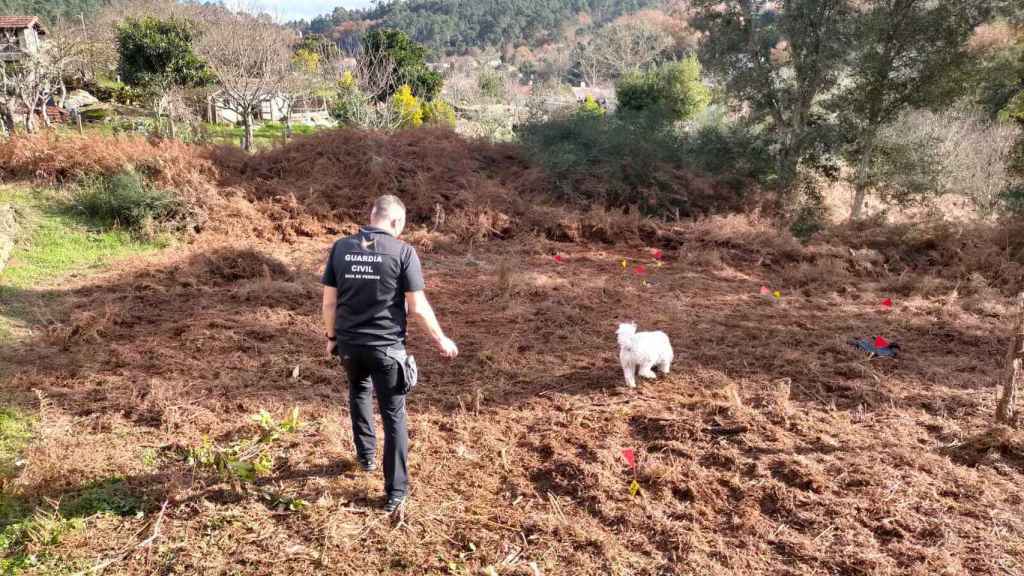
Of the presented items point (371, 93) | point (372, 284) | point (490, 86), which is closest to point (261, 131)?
point (371, 93)

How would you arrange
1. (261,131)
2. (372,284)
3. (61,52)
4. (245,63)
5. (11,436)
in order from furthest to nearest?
(261,131)
(245,63)
(61,52)
(11,436)
(372,284)

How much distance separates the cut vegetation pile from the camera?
2779mm

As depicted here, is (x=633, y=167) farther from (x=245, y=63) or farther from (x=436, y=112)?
(x=436, y=112)

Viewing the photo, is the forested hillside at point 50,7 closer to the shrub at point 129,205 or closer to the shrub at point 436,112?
the shrub at point 436,112

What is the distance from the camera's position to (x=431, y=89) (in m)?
22.7

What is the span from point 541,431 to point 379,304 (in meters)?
1.72

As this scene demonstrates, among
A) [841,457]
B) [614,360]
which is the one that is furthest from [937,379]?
[614,360]

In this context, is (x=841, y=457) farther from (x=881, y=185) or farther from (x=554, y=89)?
(x=554, y=89)

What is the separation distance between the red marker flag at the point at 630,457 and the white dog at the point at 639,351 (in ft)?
3.16

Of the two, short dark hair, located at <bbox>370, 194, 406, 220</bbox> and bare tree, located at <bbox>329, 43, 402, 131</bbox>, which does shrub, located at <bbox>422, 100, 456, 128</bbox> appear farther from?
short dark hair, located at <bbox>370, 194, 406, 220</bbox>

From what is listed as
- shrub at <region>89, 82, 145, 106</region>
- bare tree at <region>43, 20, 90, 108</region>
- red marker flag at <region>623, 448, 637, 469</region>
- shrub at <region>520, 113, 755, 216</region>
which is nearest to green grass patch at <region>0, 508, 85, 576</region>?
red marker flag at <region>623, 448, 637, 469</region>

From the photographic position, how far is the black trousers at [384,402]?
2725 mm

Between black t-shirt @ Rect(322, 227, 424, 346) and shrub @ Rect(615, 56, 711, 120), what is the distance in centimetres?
1901

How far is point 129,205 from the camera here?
329 inches
